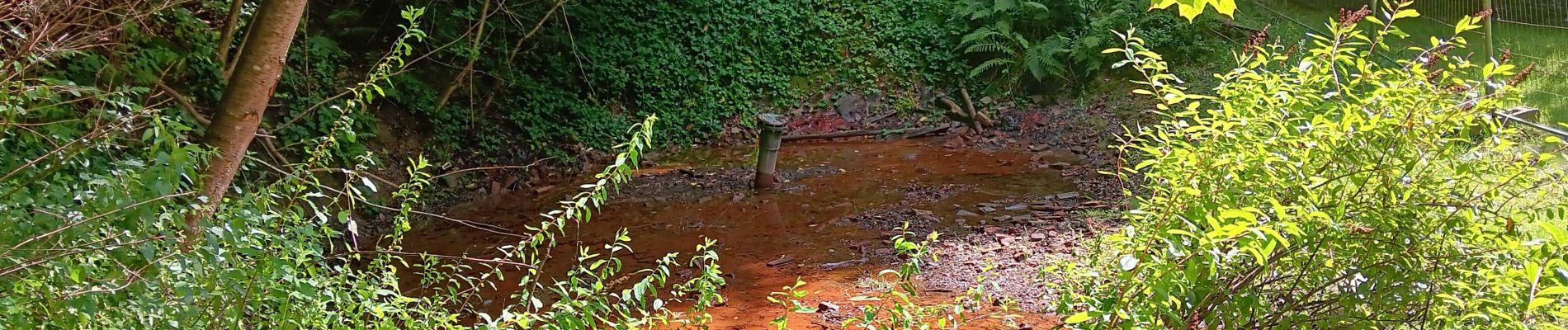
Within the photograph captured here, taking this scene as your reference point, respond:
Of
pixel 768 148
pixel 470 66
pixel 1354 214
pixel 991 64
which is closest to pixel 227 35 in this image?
pixel 470 66

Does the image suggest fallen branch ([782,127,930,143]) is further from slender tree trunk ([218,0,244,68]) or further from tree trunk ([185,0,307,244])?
Result: tree trunk ([185,0,307,244])

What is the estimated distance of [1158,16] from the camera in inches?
412

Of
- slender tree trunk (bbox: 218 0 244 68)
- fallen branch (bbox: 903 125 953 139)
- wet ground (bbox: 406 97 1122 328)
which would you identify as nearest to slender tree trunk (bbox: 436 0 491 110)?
wet ground (bbox: 406 97 1122 328)

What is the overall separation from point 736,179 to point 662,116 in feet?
6.30

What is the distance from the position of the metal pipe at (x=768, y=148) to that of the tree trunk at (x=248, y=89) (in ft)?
16.5

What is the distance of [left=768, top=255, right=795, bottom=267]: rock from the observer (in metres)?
5.59

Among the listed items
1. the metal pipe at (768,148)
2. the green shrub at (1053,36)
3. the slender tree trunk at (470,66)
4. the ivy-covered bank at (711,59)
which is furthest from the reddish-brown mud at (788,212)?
the green shrub at (1053,36)

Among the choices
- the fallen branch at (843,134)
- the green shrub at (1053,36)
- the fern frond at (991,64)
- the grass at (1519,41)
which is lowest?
the fallen branch at (843,134)

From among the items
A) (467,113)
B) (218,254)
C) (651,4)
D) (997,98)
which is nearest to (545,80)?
(467,113)

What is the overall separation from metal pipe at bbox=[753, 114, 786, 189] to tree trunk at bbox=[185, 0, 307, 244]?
5.02 metres

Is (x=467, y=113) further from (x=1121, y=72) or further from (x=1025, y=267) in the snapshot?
(x=1121, y=72)

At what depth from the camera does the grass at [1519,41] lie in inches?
250

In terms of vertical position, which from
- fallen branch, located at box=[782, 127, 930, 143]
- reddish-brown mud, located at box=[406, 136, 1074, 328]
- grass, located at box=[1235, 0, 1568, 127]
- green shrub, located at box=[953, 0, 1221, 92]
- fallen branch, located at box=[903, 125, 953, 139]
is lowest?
fallen branch, located at box=[782, 127, 930, 143]

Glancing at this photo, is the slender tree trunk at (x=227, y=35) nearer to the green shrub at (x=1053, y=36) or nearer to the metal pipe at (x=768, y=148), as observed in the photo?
the metal pipe at (x=768, y=148)
